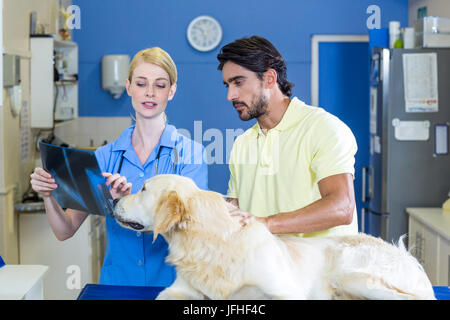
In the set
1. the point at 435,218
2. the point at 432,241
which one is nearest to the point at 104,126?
the point at 432,241

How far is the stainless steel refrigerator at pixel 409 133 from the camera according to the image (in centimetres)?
270

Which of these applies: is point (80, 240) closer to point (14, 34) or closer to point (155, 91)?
point (14, 34)

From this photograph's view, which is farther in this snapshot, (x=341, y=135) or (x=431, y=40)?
(x=431, y=40)

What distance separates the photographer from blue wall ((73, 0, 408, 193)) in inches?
45.4

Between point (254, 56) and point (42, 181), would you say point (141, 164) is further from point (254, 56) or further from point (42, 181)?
point (254, 56)

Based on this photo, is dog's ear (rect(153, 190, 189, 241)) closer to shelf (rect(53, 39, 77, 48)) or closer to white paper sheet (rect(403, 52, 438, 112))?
white paper sheet (rect(403, 52, 438, 112))

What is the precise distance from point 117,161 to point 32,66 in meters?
1.96

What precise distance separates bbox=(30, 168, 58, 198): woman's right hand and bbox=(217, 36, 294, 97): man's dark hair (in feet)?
1.27

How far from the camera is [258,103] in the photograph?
1.03 m

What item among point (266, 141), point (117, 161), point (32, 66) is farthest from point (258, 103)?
point (32, 66)

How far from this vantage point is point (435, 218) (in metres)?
2.44

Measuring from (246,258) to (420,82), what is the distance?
2.13 metres
